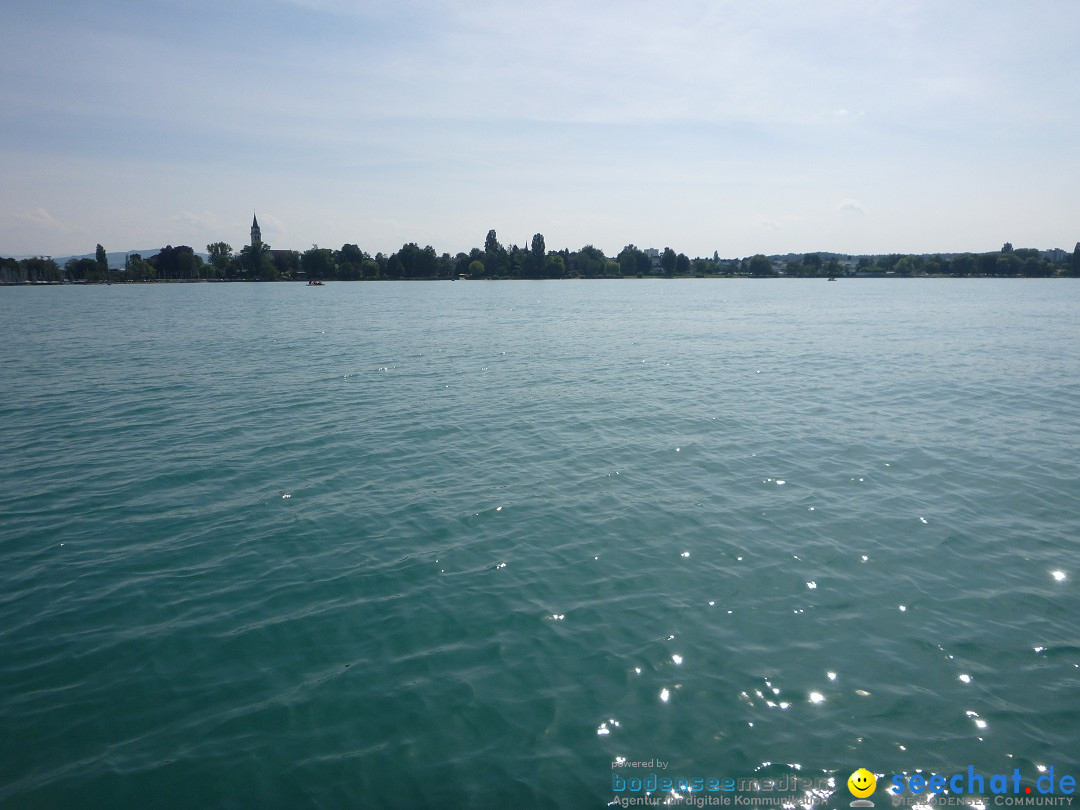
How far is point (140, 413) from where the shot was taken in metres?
24.7

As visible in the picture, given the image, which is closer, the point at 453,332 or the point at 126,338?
the point at 126,338

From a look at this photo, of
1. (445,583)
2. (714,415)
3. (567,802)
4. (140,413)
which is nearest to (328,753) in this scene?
(567,802)

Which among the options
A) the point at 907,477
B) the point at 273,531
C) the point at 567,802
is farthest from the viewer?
the point at 907,477

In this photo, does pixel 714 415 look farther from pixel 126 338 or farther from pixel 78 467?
pixel 126 338

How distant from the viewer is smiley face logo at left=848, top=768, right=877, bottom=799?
7090 mm

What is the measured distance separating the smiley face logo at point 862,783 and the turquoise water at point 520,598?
0.14 m

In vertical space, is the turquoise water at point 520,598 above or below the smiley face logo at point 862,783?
above

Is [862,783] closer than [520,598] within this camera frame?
Yes

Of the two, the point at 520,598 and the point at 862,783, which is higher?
the point at 520,598

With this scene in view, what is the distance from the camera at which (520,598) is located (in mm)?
10969

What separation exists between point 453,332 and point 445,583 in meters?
47.9

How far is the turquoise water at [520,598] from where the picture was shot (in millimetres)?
7633

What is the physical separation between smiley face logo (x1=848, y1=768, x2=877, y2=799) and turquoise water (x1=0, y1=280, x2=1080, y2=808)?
142 mm

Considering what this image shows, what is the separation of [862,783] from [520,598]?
564 centimetres
